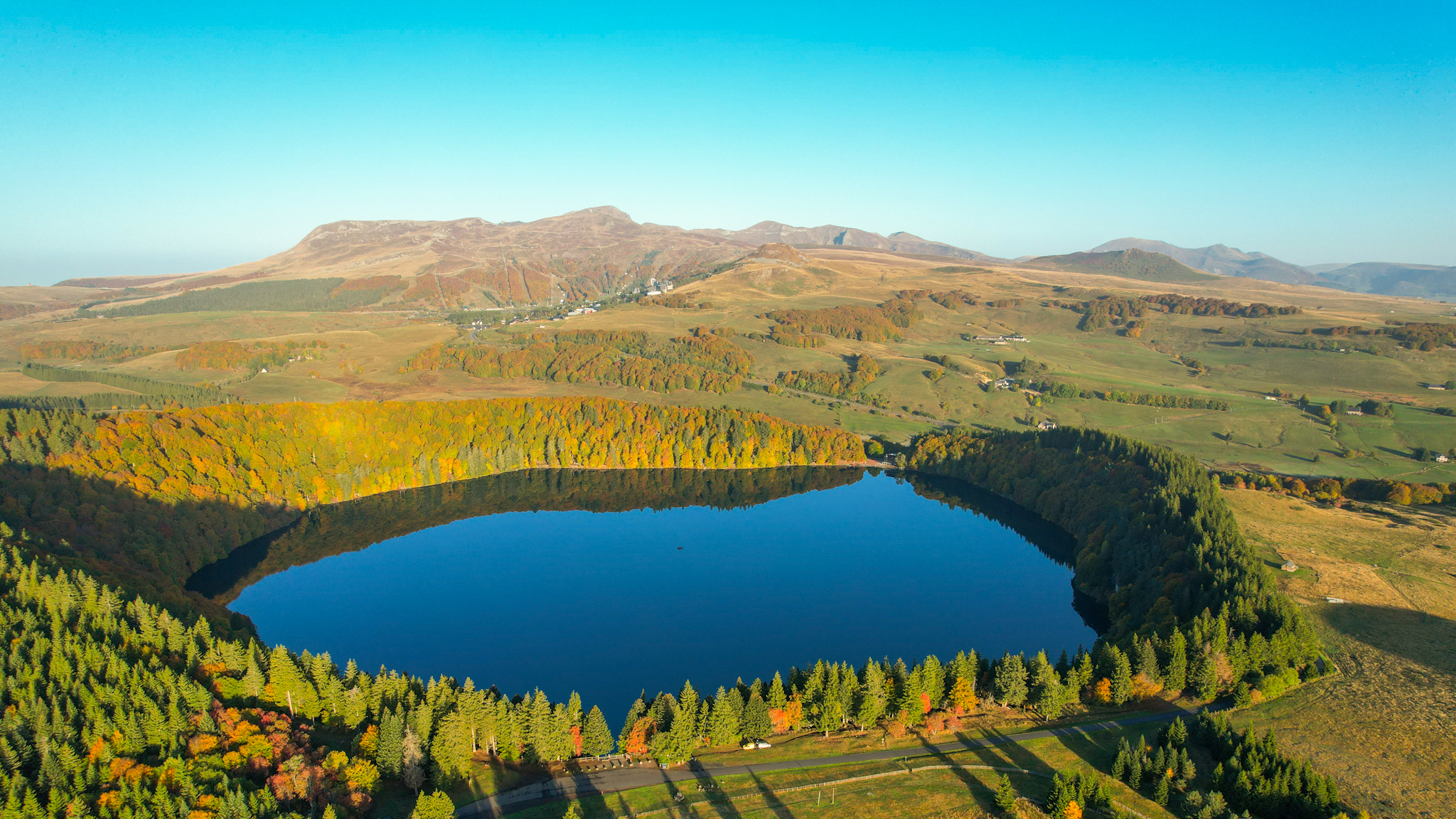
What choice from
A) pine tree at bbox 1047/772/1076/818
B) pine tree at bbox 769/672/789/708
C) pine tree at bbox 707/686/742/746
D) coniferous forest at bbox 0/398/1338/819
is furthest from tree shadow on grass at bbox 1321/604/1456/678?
pine tree at bbox 707/686/742/746

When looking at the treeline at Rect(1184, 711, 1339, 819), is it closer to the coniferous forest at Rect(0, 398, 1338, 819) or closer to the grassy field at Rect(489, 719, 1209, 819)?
the coniferous forest at Rect(0, 398, 1338, 819)

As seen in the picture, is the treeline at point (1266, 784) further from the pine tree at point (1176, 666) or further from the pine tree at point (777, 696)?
the pine tree at point (777, 696)

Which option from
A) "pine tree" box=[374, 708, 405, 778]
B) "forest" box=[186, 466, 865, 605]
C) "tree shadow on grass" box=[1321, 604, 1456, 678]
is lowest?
"forest" box=[186, 466, 865, 605]

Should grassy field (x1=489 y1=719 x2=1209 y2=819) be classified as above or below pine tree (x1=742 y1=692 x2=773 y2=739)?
below

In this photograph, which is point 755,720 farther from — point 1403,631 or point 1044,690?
point 1403,631

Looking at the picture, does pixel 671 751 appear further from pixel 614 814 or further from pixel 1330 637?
pixel 1330 637
